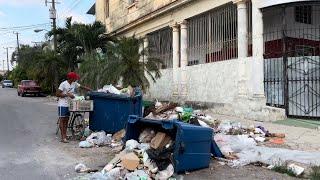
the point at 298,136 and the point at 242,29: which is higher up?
Answer: the point at 242,29

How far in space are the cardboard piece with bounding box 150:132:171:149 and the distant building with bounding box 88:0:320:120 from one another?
7768 mm

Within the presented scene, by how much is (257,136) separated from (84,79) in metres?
12.3

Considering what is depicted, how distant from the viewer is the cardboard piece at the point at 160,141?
27.4 ft

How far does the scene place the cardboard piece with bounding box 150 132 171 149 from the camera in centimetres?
Answer: 835

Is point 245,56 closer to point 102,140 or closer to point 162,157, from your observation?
point 102,140

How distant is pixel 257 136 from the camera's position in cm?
1193

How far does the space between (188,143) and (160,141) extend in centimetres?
55

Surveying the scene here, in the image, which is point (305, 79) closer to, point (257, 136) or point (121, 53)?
point (257, 136)

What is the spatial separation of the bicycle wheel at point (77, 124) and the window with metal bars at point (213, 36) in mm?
7417

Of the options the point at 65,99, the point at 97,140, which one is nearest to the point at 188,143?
the point at 97,140

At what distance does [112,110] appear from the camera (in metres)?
12.2

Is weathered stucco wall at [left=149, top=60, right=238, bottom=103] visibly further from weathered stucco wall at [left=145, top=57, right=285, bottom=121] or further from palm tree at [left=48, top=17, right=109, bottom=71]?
palm tree at [left=48, top=17, right=109, bottom=71]

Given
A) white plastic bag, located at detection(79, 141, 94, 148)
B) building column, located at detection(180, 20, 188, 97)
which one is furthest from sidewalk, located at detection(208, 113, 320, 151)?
building column, located at detection(180, 20, 188, 97)

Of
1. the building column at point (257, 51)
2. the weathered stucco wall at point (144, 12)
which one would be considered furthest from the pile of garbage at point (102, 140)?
the weathered stucco wall at point (144, 12)
